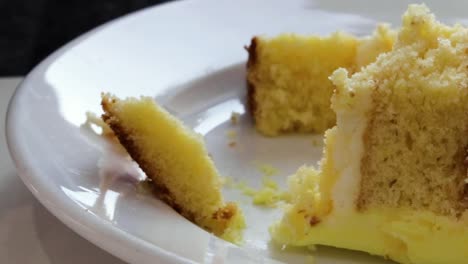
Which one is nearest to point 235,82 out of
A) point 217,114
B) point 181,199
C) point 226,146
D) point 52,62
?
point 217,114

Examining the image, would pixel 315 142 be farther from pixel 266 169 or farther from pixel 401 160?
pixel 401 160

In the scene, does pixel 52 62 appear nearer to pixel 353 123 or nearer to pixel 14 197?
pixel 14 197

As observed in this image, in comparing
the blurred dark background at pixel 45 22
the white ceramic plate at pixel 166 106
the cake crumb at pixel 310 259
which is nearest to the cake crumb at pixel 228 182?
the white ceramic plate at pixel 166 106

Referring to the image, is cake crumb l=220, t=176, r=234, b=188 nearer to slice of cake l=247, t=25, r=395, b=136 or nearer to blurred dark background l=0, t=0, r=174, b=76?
slice of cake l=247, t=25, r=395, b=136

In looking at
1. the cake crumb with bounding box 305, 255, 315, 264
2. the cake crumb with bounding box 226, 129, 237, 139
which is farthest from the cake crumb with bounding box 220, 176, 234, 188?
the cake crumb with bounding box 305, 255, 315, 264

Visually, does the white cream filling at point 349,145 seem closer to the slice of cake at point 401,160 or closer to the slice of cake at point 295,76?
the slice of cake at point 401,160

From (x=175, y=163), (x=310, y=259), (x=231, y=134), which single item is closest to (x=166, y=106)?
(x=231, y=134)
